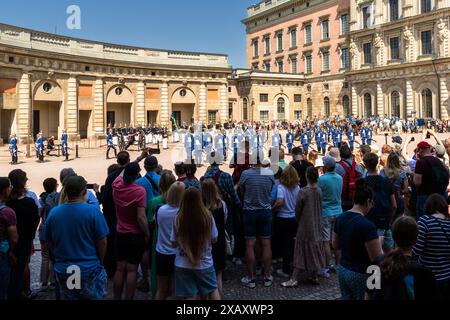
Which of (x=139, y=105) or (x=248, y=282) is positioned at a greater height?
(x=139, y=105)

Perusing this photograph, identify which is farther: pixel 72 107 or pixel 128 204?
pixel 72 107

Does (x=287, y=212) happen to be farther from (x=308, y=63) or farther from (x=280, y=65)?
(x=280, y=65)

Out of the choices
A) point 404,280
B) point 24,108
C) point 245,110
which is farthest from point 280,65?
point 404,280

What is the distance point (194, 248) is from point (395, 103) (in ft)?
146

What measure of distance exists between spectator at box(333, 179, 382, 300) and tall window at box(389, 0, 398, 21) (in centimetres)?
4566

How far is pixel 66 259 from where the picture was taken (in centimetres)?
441

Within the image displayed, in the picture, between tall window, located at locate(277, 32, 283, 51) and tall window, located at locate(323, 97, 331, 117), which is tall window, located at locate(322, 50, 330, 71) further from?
tall window, located at locate(277, 32, 283, 51)

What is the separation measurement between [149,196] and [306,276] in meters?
3.04

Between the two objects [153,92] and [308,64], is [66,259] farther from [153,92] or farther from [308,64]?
[308,64]

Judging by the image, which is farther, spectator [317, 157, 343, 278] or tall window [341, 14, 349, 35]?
tall window [341, 14, 349, 35]

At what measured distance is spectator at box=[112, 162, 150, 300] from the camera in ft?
17.6

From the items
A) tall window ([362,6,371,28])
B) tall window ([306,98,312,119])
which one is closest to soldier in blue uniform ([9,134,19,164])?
tall window ([306,98,312,119])

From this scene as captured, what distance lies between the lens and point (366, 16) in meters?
45.9
